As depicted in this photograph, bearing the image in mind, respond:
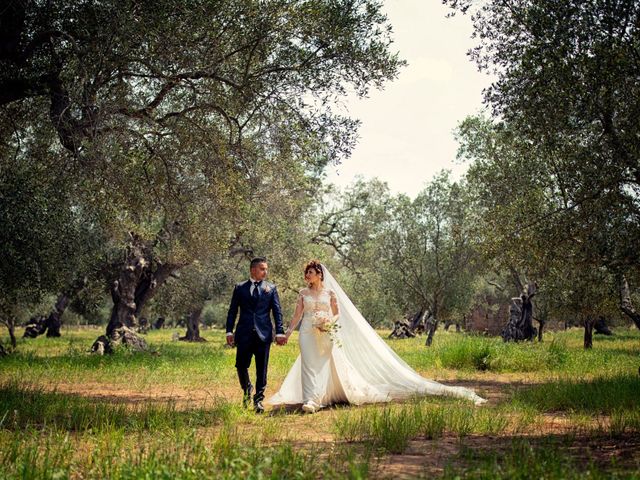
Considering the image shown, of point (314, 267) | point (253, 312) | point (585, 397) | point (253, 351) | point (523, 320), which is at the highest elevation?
point (314, 267)

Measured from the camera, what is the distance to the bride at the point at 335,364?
39.4 ft

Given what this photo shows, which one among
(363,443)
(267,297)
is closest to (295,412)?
(267,297)

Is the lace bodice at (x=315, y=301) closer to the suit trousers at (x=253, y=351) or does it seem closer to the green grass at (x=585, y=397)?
the suit trousers at (x=253, y=351)

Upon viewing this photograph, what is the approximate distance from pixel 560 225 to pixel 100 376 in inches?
499

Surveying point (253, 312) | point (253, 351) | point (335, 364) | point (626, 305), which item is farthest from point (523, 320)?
point (253, 312)

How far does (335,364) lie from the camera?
40.2 ft

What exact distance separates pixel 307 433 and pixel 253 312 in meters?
3.00

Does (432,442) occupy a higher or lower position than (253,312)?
lower

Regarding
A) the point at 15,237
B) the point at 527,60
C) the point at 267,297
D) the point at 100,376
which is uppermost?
the point at 527,60

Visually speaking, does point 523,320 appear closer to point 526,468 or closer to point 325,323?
point 325,323

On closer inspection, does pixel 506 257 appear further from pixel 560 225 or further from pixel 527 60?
pixel 527 60

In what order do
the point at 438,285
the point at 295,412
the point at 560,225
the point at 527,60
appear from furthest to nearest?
1. the point at 438,285
2. the point at 560,225
3. the point at 527,60
4. the point at 295,412

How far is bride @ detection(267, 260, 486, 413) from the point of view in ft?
39.4

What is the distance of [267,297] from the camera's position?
37.3 feet
